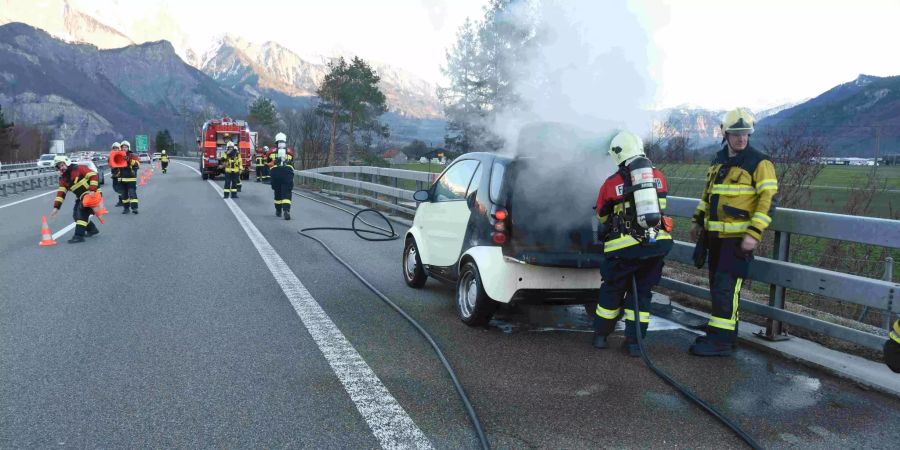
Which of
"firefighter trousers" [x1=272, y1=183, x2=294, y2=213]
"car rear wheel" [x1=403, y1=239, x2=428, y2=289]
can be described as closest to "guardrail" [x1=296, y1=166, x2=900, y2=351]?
"car rear wheel" [x1=403, y1=239, x2=428, y2=289]

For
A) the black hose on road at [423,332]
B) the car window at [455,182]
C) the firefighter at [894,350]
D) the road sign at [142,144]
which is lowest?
the black hose on road at [423,332]

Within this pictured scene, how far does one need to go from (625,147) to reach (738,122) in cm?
83

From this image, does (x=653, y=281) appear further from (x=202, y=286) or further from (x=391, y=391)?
(x=202, y=286)

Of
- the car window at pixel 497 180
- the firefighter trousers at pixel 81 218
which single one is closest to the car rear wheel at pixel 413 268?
the car window at pixel 497 180

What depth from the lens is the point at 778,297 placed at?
4969 millimetres

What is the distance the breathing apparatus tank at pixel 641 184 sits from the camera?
14.8 ft

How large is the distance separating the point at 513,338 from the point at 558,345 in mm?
372

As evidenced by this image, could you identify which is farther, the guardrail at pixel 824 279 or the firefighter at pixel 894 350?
the guardrail at pixel 824 279

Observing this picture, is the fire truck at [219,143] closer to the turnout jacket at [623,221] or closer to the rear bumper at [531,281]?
the rear bumper at [531,281]

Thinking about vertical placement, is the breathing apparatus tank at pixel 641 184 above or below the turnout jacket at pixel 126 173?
above

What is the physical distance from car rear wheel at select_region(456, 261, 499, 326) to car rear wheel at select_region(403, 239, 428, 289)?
45.4 inches

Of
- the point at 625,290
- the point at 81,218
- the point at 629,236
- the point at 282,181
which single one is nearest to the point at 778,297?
the point at 625,290

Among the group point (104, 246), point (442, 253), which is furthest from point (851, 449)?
A: point (104, 246)

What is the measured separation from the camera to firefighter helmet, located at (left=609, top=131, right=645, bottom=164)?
466 centimetres
